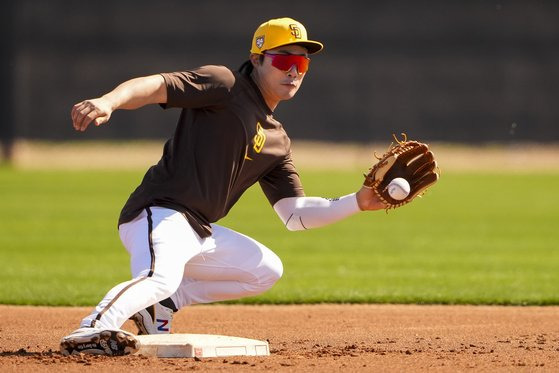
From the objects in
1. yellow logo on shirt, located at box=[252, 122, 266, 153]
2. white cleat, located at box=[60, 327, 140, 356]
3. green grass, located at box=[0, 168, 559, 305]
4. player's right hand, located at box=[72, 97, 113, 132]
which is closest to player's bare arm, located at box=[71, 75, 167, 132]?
player's right hand, located at box=[72, 97, 113, 132]

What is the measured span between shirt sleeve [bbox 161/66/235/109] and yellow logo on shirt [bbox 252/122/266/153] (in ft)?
0.90

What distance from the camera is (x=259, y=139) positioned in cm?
506

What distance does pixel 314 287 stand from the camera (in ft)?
27.0

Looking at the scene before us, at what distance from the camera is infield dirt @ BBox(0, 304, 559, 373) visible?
457 centimetres

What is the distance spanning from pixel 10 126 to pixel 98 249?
1459 centimetres

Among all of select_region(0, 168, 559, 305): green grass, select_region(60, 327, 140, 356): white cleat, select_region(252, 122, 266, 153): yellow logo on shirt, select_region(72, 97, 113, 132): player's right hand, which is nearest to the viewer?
select_region(72, 97, 113, 132): player's right hand

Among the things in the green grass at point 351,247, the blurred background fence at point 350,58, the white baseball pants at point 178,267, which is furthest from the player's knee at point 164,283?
the blurred background fence at point 350,58

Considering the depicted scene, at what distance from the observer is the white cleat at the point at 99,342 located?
175 inches

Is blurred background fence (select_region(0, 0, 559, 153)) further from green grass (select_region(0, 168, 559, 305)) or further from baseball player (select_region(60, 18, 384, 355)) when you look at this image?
baseball player (select_region(60, 18, 384, 355))

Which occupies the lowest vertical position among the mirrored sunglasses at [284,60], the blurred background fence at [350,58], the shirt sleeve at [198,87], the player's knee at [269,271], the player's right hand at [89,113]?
the player's knee at [269,271]

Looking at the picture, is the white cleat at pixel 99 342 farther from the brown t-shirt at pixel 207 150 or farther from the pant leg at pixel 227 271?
the pant leg at pixel 227 271

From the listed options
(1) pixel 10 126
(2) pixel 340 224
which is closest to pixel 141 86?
(2) pixel 340 224

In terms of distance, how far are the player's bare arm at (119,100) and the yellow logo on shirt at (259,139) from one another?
0.58m

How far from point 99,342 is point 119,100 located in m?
A: 1.07
